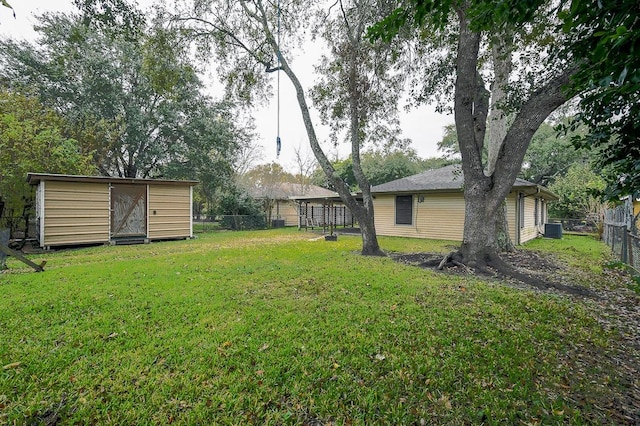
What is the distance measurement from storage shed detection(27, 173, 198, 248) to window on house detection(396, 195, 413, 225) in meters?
9.23

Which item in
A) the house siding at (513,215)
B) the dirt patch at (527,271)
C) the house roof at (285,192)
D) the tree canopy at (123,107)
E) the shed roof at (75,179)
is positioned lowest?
the dirt patch at (527,271)

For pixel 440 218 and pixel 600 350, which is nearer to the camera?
pixel 600 350

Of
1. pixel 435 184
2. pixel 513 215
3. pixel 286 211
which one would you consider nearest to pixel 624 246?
pixel 513 215

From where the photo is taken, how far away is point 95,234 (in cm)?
1009

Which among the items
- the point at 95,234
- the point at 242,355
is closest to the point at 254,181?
the point at 95,234

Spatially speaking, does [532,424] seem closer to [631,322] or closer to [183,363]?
[183,363]

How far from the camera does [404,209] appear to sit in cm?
1322

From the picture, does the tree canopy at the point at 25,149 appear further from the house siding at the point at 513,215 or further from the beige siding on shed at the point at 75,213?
the house siding at the point at 513,215

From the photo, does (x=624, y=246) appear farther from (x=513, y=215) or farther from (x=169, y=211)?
(x=169, y=211)

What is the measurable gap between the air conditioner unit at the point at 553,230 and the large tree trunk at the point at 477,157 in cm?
1023

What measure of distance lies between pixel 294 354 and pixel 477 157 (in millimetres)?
5429

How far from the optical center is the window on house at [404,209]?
1302 cm

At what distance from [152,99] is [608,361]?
18.4m

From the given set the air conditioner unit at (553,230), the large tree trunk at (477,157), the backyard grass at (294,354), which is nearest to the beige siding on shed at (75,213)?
the backyard grass at (294,354)
